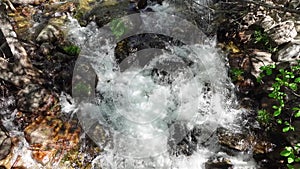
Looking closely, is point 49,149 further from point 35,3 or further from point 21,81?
point 35,3

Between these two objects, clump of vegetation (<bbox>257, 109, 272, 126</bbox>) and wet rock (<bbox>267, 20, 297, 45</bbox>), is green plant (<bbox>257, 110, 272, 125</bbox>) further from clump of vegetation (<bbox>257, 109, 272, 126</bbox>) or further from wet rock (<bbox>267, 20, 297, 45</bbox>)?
wet rock (<bbox>267, 20, 297, 45</bbox>)

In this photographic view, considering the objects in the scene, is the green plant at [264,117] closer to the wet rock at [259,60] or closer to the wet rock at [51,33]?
the wet rock at [259,60]

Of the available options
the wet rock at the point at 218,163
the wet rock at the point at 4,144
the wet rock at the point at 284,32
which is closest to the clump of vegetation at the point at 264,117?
the wet rock at the point at 218,163

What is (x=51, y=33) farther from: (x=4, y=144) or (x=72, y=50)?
(x=4, y=144)

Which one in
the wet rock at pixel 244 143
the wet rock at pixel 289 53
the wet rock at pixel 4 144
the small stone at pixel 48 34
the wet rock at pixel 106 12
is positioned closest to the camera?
the wet rock at pixel 4 144

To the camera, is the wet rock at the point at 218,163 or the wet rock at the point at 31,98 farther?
the wet rock at the point at 31,98

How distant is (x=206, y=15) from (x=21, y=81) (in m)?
4.95

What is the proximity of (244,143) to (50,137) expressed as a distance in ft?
12.1

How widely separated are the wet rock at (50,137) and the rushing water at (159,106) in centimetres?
33

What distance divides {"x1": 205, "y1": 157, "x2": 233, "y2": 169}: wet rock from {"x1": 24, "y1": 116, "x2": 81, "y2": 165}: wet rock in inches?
99.9

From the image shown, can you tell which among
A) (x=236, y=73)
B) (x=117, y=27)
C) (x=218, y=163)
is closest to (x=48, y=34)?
(x=117, y=27)

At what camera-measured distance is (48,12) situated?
26.1 ft

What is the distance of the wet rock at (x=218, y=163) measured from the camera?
4768mm

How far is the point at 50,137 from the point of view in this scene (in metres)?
4.94
